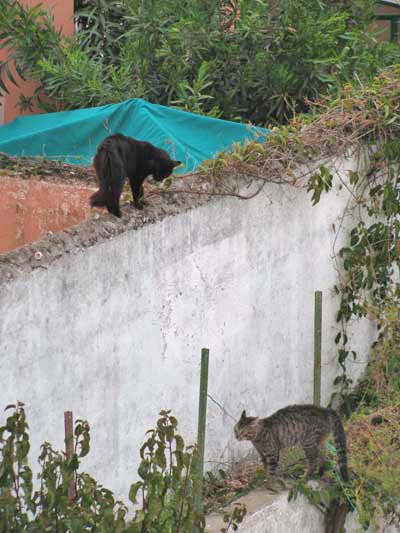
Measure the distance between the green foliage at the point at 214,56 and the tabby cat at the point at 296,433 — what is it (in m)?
4.07

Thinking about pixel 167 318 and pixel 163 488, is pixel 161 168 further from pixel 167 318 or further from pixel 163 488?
pixel 163 488

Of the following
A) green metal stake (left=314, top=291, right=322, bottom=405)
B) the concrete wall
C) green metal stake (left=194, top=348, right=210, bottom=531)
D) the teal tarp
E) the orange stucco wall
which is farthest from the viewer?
the orange stucco wall

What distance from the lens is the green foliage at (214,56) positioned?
32.1 feet

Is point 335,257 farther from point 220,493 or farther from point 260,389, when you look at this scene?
point 220,493

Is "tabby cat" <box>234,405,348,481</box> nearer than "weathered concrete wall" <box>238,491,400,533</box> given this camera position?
No

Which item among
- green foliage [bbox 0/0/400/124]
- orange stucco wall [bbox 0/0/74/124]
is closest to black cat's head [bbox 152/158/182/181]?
green foliage [bbox 0/0/400/124]

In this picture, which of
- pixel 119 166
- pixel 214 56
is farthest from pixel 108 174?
pixel 214 56

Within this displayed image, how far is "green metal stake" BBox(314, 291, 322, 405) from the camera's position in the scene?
7.08 meters

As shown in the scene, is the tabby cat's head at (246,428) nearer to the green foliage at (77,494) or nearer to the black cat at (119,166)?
the black cat at (119,166)

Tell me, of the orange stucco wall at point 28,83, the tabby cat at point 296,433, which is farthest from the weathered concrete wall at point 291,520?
the orange stucco wall at point 28,83

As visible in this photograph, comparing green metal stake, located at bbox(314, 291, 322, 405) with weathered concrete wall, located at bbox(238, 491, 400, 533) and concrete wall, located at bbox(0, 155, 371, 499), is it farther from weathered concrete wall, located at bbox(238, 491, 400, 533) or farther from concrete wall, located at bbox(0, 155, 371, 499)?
weathered concrete wall, located at bbox(238, 491, 400, 533)

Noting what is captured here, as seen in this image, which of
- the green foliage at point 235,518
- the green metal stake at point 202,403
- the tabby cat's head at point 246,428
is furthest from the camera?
the tabby cat's head at point 246,428

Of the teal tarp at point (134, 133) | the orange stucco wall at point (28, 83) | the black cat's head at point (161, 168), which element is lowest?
the black cat's head at point (161, 168)

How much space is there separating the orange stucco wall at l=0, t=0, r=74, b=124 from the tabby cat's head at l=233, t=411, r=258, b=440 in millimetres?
5256
